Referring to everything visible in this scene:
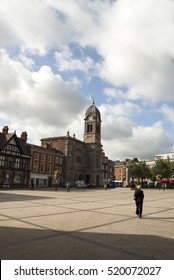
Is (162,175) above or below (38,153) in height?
below

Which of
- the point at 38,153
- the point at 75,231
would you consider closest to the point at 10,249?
the point at 75,231

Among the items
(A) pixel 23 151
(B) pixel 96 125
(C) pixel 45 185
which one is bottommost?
(C) pixel 45 185

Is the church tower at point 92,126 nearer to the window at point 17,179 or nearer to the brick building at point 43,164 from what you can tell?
the brick building at point 43,164

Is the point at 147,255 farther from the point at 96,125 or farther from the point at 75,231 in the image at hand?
the point at 96,125

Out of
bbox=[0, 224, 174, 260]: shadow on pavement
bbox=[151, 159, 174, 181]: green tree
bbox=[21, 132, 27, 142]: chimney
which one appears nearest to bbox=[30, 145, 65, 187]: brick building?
bbox=[21, 132, 27, 142]: chimney

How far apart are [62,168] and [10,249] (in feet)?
212

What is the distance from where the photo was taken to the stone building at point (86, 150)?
7475 cm

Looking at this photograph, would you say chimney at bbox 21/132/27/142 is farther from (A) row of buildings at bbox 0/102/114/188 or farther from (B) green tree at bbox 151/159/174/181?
(B) green tree at bbox 151/159/174/181

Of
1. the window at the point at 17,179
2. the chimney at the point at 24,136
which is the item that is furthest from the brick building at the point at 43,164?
the window at the point at 17,179

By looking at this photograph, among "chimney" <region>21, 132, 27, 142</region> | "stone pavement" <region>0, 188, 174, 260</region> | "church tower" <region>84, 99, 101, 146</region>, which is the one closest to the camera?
"stone pavement" <region>0, 188, 174, 260</region>

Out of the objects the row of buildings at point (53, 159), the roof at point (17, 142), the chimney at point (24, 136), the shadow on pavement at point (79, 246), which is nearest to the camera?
the shadow on pavement at point (79, 246)

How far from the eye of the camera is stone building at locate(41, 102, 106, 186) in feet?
245

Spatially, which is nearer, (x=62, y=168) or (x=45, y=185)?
(x=45, y=185)

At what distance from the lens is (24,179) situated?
184 feet
